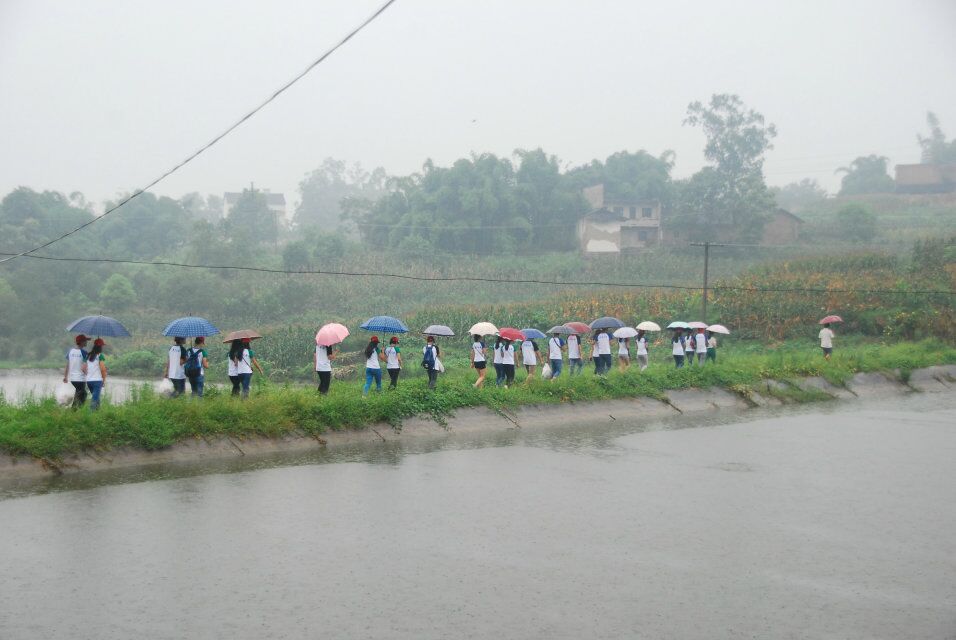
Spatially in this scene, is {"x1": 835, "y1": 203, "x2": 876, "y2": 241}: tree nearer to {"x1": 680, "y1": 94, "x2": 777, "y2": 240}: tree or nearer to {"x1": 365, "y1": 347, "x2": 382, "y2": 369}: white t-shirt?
{"x1": 680, "y1": 94, "x2": 777, "y2": 240}: tree

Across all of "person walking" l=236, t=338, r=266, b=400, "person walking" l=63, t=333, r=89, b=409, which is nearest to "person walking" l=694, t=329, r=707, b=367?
"person walking" l=236, t=338, r=266, b=400

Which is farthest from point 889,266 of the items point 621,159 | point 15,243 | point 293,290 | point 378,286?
point 15,243

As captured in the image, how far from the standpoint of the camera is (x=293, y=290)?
50.2 meters

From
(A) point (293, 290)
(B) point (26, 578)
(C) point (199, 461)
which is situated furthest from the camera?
(A) point (293, 290)

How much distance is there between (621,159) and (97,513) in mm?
75916

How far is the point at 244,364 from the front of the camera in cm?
1576

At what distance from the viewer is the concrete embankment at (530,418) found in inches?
491

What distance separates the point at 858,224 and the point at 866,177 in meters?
46.4

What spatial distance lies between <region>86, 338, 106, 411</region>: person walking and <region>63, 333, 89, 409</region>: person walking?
0.25ft

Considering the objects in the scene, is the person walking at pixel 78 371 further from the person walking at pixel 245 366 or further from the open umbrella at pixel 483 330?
the open umbrella at pixel 483 330

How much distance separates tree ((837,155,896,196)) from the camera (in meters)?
102

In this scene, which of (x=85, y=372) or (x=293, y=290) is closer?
(x=85, y=372)

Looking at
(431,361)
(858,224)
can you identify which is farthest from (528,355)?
(858,224)

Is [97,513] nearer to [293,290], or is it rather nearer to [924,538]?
[924,538]
